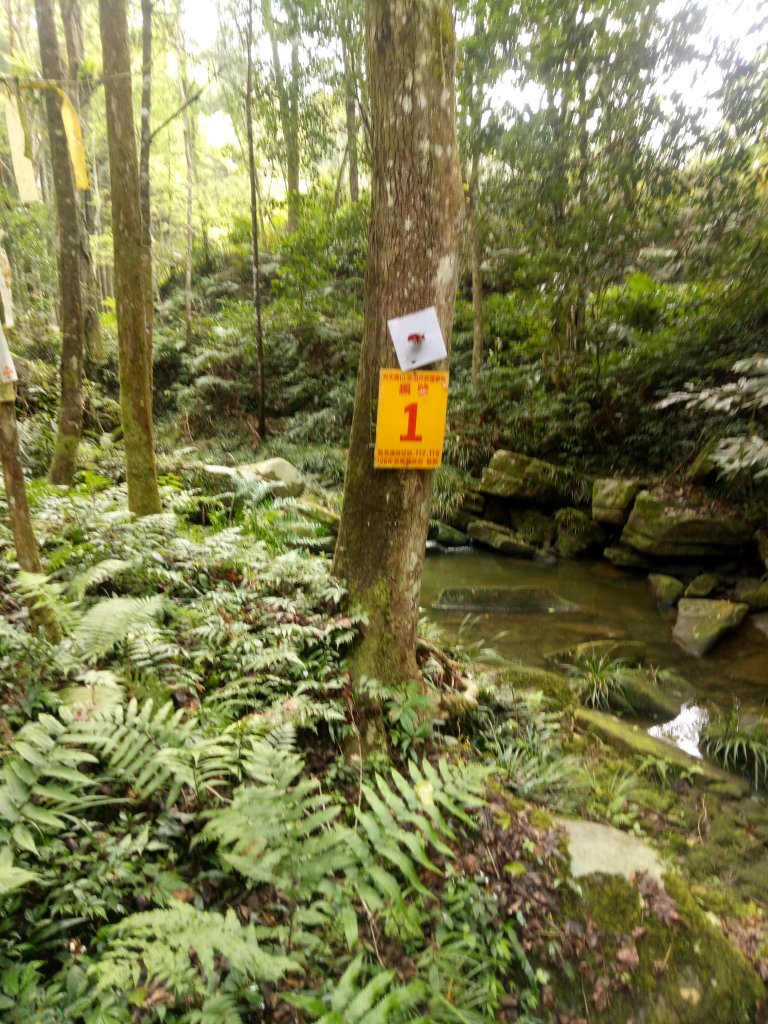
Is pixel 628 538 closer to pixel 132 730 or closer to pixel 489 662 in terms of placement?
pixel 489 662

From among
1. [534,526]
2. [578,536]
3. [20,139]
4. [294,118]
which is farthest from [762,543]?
[294,118]

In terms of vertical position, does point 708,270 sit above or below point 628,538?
above

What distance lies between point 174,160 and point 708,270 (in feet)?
60.0

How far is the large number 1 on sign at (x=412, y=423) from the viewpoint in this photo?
3.09 metres

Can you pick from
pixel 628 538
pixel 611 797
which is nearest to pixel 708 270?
pixel 628 538

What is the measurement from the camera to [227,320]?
15.5m

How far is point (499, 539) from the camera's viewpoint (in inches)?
392

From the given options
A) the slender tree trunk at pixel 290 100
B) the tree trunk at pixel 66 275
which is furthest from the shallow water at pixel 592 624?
the slender tree trunk at pixel 290 100

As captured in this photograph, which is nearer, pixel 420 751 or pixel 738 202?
pixel 420 751

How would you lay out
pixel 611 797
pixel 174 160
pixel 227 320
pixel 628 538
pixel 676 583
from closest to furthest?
pixel 611 797 < pixel 676 583 < pixel 628 538 < pixel 227 320 < pixel 174 160

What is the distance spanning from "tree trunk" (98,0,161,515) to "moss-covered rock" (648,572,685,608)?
23.8ft

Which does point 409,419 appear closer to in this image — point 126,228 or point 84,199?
point 126,228

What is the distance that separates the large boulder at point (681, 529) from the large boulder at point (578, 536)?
0.84 meters

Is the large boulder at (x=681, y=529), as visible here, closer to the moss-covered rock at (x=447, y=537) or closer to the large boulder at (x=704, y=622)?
the large boulder at (x=704, y=622)
